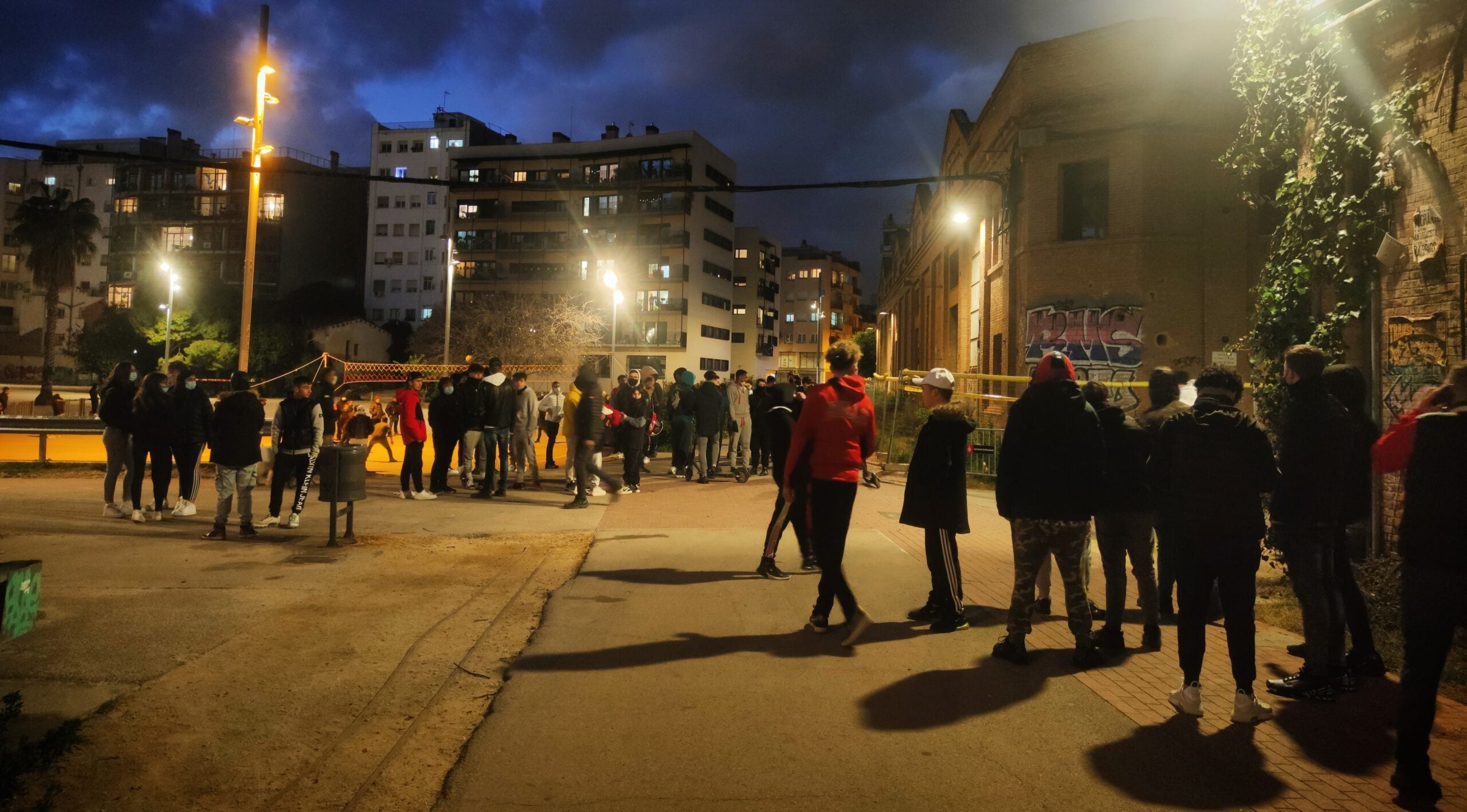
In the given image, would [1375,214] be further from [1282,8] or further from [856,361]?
[856,361]

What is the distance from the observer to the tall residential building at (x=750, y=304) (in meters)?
91.2

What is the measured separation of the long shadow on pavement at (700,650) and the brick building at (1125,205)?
14625 mm

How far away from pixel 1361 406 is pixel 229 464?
10.1 m

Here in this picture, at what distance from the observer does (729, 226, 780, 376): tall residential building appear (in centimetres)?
9119

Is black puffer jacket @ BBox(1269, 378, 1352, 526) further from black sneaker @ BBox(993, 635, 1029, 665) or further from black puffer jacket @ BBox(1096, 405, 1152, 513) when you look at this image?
black sneaker @ BBox(993, 635, 1029, 665)

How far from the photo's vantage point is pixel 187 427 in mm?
10547

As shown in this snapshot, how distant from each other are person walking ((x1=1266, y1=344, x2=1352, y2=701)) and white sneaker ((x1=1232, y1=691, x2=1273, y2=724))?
565mm

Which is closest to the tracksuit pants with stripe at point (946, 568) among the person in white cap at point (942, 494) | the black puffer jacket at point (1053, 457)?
the person in white cap at point (942, 494)

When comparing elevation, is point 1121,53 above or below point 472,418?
above

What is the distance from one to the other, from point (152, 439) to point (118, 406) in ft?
1.80

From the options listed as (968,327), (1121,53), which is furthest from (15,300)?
(1121,53)

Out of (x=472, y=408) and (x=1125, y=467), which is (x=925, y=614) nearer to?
(x=1125, y=467)

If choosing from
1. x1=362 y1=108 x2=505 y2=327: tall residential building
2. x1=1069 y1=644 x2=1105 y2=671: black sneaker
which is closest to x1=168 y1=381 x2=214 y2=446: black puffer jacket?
x1=1069 y1=644 x2=1105 y2=671: black sneaker

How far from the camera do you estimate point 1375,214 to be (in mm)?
8805
